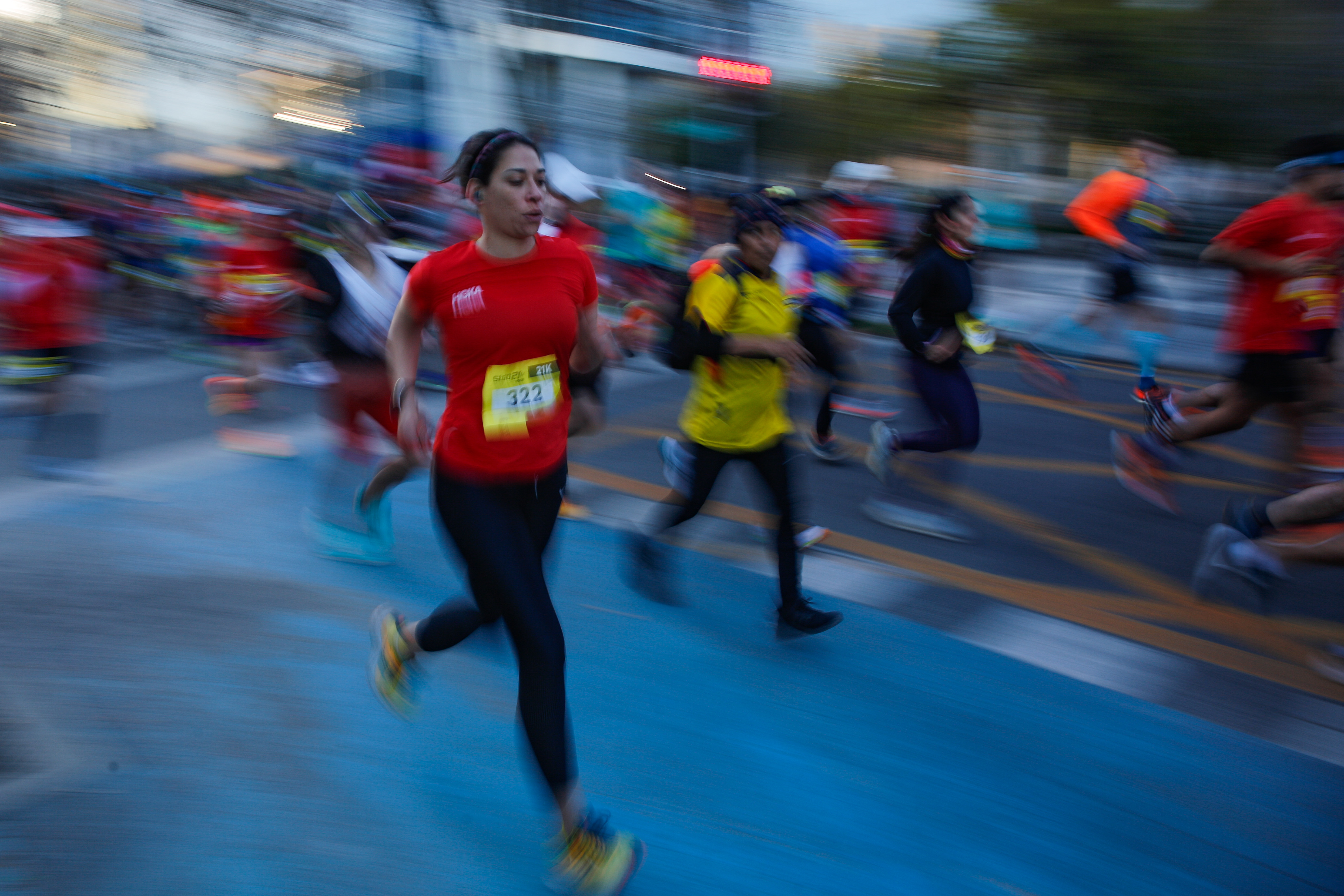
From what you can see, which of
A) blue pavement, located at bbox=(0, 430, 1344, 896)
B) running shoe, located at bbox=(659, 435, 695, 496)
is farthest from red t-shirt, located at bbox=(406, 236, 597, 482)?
running shoe, located at bbox=(659, 435, 695, 496)

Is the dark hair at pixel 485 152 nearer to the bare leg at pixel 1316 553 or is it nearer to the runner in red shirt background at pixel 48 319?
the bare leg at pixel 1316 553

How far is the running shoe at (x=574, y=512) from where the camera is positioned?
587cm

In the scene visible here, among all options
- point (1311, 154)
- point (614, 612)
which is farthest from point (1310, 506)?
point (614, 612)

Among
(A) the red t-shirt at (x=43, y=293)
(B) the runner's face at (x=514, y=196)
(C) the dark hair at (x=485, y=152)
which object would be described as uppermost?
(C) the dark hair at (x=485, y=152)

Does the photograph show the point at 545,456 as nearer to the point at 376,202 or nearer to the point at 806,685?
the point at 806,685

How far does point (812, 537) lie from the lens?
5383 millimetres

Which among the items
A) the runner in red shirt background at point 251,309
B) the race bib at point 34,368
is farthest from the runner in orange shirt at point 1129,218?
the race bib at point 34,368

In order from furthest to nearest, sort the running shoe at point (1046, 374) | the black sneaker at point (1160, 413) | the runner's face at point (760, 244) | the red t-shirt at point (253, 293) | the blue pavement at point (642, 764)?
1. the running shoe at point (1046, 374)
2. the red t-shirt at point (253, 293)
3. the black sneaker at point (1160, 413)
4. the runner's face at point (760, 244)
5. the blue pavement at point (642, 764)

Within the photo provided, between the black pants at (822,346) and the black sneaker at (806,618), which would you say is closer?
the black sneaker at (806,618)

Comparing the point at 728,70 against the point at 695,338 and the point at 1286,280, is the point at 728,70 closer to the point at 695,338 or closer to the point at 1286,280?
the point at 1286,280

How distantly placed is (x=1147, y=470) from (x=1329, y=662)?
89.1 inches

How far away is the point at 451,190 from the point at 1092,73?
67.5 feet

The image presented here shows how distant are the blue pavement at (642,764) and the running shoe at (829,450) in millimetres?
2334

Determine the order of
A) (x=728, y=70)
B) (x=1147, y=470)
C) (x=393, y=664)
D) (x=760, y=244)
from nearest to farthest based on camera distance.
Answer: (x=393, y=664) < (x=760, y=244) < (x=1147, y=470) < (x=728, y=70)
